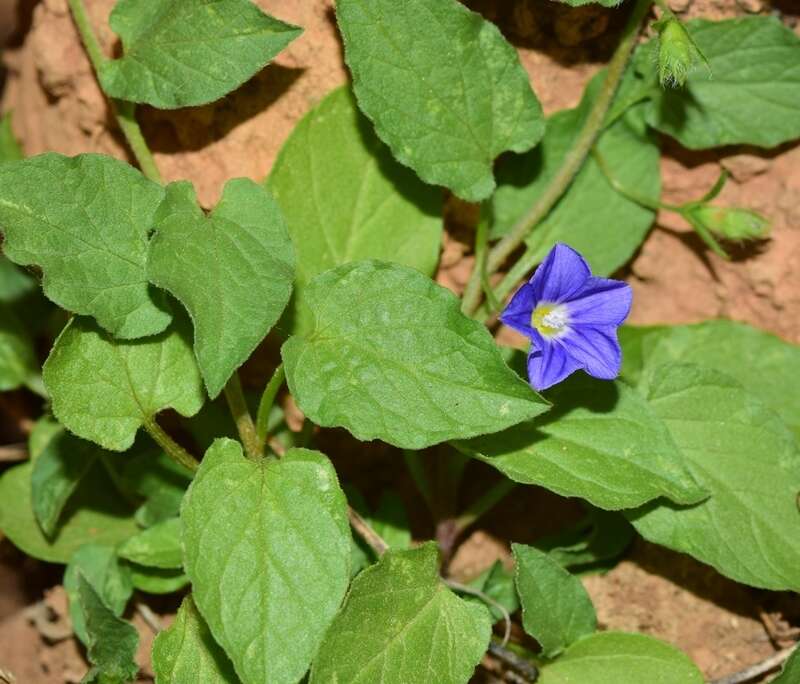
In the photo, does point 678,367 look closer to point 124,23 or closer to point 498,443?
point 498,443

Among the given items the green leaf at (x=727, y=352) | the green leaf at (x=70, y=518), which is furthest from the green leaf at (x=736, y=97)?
the green leaf at (x=70, y=518)

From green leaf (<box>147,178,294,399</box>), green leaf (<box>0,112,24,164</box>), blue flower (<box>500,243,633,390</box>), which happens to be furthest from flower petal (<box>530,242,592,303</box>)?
green leaf (<box>0,112,24,164</box>)

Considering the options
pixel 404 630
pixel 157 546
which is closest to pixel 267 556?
pixel 404 630

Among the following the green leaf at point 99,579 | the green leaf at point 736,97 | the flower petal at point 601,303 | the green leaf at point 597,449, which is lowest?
the green leaf at point 99,579

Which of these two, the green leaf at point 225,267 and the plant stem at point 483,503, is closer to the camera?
the green leaf at point 225,267

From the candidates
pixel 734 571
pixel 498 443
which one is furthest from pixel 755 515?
pixel 498 443

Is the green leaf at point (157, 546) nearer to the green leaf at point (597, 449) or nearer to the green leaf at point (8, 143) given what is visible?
the green leaf at point (597, 449)
